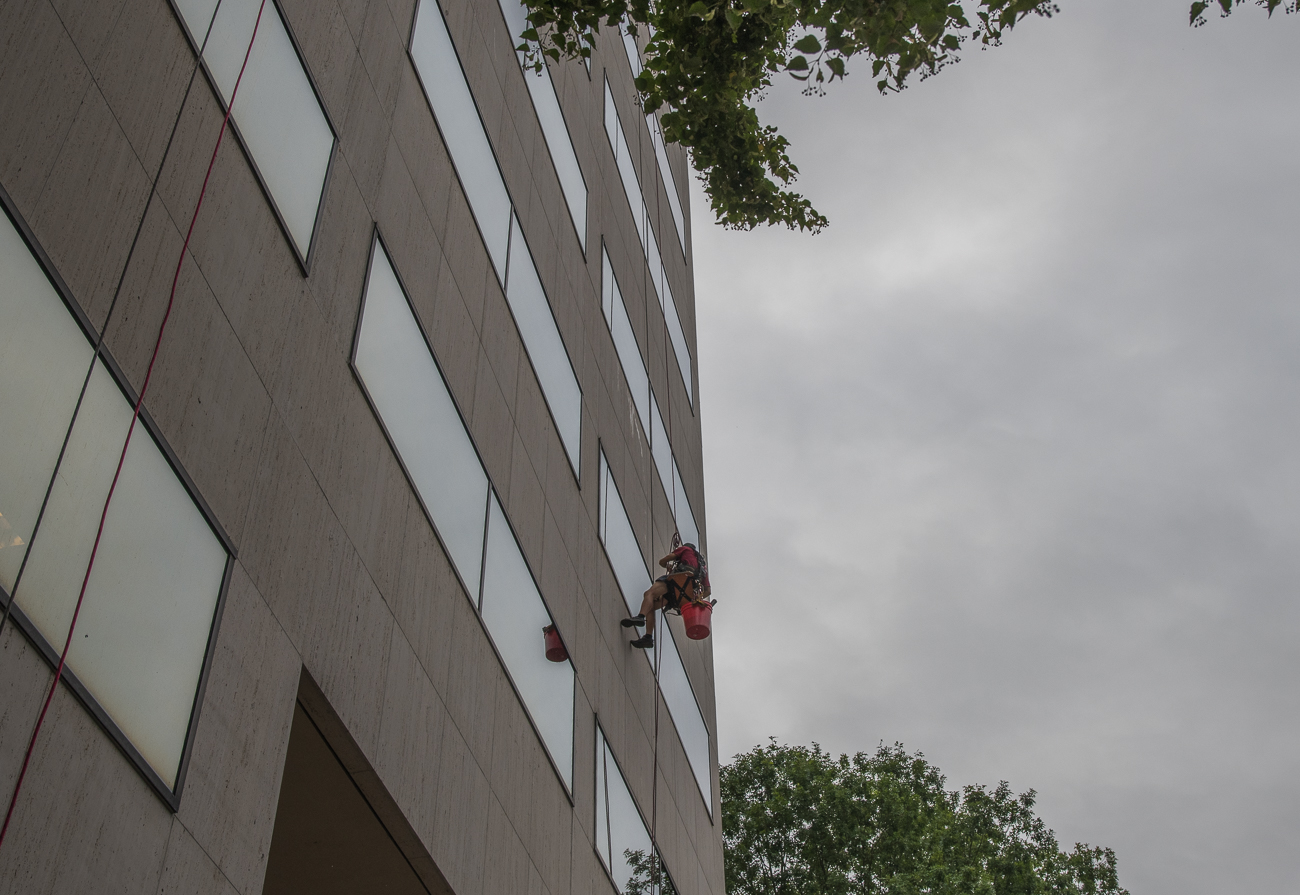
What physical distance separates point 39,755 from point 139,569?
110 centimetres

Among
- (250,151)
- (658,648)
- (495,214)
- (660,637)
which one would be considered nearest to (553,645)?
(658,648)

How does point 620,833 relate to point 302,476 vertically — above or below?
above

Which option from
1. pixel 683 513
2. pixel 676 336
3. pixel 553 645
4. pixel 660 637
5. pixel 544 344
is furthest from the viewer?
pixel 676 336

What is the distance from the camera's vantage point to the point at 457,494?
9.32m

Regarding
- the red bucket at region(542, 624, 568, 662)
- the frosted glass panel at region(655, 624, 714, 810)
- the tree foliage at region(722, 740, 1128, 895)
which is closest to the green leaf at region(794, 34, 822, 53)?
the red bucket at region(542, 624, 568, 662)

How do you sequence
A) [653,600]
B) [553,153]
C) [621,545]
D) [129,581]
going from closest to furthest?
[129,581] → [653,600] → [621,545] → [553,153]

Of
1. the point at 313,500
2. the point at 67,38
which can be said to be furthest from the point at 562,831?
the point at 67,38

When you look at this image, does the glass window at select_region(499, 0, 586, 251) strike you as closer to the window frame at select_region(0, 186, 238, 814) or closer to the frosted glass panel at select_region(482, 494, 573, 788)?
the frosted glass panel at select_region(482, 494, 573, 788)

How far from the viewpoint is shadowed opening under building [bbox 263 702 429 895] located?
6.96 metres

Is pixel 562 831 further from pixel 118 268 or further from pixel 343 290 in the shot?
pixel 118 268

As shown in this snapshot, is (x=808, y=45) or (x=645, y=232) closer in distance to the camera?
(x=808, y=45)

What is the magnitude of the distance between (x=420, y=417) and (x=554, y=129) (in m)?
7.25

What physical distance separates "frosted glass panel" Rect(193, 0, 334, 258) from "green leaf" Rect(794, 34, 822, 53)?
144 inches

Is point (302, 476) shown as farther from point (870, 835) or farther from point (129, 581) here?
point (870, 835)
